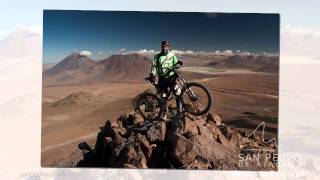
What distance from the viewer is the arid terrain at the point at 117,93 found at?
24.7ft

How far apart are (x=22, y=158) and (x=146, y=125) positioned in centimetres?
176

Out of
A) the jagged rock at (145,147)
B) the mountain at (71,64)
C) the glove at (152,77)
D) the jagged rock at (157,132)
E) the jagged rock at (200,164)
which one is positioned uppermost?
the mountain at (71,64)

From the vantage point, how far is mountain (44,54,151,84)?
7.59m

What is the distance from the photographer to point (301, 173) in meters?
7.31

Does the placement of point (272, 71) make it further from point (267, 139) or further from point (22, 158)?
point (22, 158)

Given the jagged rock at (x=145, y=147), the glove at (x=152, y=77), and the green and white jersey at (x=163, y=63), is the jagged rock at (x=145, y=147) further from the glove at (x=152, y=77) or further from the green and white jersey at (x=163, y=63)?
the green and white jersey at (x=163, y=63)

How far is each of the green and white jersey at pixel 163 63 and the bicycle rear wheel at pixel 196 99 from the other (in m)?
0.35

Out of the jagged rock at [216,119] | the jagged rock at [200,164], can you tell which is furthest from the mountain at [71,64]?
the jagged rock at [200,164]

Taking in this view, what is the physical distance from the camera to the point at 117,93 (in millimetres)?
7711

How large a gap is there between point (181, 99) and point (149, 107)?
474 mm

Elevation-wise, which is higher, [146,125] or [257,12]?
[257,12]

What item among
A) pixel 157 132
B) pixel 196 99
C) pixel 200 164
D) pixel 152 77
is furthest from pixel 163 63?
pixel 200 164

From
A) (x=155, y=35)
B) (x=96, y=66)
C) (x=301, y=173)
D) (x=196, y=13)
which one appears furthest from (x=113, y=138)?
(x=301, y=173)

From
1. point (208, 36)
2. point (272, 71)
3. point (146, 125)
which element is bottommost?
point (146, 125)
